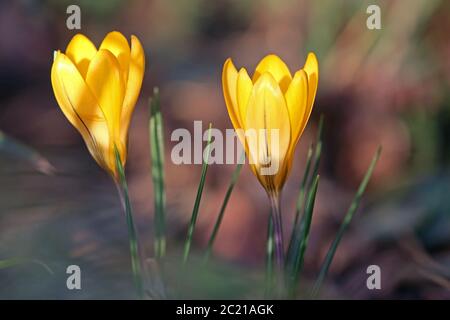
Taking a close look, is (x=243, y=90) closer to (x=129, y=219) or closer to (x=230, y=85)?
(x=230, y=85)

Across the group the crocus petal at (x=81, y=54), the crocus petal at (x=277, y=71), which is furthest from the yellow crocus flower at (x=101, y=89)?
the crocus petal at (x=277, y=71)

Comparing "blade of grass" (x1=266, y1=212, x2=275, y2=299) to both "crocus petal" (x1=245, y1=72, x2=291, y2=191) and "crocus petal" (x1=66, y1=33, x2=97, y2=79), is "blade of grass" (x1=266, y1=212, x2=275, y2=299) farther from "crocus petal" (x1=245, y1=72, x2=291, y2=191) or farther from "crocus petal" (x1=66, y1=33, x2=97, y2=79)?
"crocus petal" (x1=66, y1=33, x2=97, y2=79)

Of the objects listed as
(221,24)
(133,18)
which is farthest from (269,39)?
(133,18)

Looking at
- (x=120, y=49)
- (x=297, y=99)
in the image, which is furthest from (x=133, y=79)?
(x=297, y=99)

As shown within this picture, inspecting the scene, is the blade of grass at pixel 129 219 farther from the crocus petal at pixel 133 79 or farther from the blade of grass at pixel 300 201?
the blade of grass at pixel 300 201
